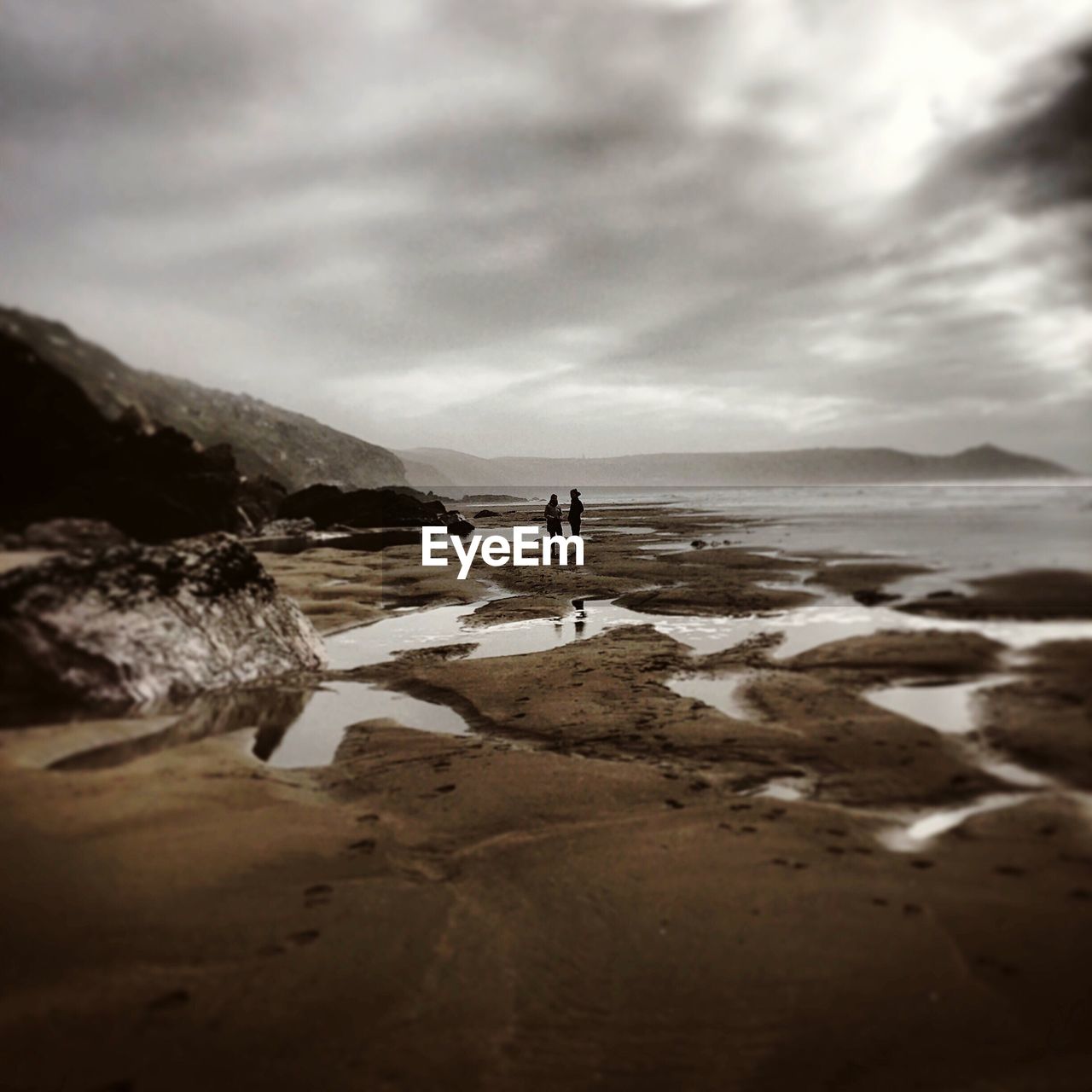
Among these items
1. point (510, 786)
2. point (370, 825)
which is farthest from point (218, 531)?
point (510, 786)

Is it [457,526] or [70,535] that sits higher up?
[70,535]

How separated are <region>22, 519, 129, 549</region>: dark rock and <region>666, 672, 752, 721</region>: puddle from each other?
11.3 feet

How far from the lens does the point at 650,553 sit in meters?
16.4

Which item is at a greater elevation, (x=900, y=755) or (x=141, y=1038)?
(x=900, y=755)

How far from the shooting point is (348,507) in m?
6.51

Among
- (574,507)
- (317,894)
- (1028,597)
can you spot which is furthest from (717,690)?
(574,507)

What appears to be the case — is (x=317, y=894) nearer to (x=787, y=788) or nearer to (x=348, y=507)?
(x=787, y=788)

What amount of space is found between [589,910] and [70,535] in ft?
8.01

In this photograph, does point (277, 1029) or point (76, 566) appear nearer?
point (277, 1029)

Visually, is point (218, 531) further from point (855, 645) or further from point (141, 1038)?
point (855, 645)

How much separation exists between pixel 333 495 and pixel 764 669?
3.57m

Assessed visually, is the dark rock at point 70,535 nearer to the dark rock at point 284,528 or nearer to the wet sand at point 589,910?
the wet sand at point 589,910

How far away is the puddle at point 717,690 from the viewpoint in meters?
4.29

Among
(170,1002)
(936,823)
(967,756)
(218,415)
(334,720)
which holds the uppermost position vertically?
(218,415)
